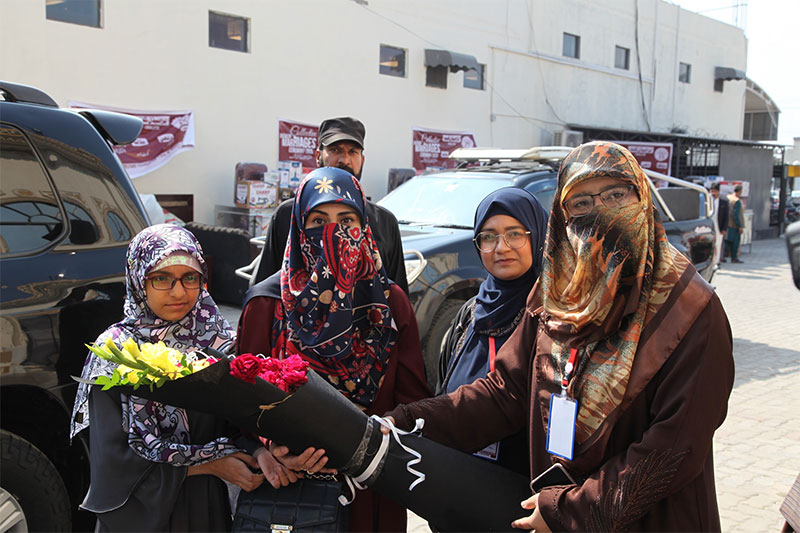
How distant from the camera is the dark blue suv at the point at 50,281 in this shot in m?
2.61

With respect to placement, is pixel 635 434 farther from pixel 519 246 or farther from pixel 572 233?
pixel 519 246

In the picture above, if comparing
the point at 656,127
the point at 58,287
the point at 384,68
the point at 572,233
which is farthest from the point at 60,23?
the point at 656,127

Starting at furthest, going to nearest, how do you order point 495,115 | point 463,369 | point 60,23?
point 495,115, point 60,23, point 463,369

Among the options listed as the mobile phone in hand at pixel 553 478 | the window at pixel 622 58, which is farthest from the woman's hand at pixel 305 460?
the window at pixel 622 58

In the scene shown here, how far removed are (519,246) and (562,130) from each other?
1764 cm

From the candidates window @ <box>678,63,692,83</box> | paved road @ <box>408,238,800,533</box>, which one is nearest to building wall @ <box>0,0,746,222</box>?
window @ <box>678,63,692,83</box>

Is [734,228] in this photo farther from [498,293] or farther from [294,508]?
[294,508]

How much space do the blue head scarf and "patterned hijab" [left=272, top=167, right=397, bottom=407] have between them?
0.35m

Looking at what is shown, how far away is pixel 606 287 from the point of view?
1754mm

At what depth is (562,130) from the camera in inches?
756

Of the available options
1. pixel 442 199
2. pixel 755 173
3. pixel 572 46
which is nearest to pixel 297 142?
pixel 442 199

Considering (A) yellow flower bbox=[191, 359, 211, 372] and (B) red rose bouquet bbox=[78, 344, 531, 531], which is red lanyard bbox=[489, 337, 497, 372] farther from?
(A) yellow flower bbox=[191, 359, 211, 372]

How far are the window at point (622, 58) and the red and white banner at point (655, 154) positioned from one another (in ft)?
11.6

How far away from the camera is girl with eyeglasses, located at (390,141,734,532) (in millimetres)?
1670
